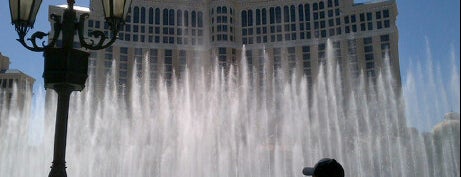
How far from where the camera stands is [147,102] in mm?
60438

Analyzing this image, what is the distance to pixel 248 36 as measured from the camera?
227 feet

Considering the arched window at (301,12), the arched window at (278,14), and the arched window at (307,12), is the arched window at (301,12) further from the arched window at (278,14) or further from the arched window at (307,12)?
the arched window at (278,14)

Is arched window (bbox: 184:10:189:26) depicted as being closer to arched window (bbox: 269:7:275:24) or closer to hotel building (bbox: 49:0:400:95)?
hotel building (bbox: 49:0:400:95)

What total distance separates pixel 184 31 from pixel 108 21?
62986 millimetres

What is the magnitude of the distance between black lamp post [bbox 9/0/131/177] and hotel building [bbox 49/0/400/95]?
58.4m

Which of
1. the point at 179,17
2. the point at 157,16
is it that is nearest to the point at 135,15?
the point at 157,16

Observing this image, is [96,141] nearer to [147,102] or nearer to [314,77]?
[147,102]

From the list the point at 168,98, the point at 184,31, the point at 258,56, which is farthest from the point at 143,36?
the point at 258,56

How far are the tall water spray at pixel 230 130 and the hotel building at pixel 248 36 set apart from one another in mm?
1517

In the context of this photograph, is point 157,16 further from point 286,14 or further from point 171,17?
point 286,14

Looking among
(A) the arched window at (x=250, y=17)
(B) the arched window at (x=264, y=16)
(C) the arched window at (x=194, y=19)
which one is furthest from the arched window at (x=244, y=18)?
(C) the arched window at (x=194, y=19)

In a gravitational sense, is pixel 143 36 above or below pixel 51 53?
above

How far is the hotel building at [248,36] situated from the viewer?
211 feet

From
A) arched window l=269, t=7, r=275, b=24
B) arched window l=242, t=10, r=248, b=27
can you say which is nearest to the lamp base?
arched window l=269, t=7, r=275, b=24
